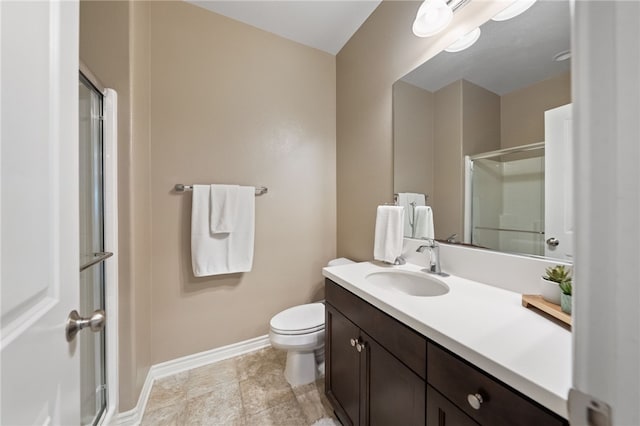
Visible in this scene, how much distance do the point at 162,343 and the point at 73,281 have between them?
55.0 inches

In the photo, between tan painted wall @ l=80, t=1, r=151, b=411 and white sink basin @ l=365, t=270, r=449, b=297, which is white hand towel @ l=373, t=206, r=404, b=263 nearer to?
white sink basin @ l=365, t=270, r=449, b=297

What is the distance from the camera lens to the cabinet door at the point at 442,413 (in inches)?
24.8

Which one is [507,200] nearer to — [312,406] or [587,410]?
[587,410]

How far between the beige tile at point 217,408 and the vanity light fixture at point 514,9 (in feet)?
7.63

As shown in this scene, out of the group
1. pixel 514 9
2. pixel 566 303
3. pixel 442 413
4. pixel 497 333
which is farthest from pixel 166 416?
pixel 514 9

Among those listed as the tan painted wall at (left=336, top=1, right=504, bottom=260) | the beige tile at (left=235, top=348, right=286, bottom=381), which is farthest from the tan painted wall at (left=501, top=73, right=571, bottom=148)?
the beige tile at (left=235, top=348, right=286, bottom=381)

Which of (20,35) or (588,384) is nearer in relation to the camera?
(588,384)

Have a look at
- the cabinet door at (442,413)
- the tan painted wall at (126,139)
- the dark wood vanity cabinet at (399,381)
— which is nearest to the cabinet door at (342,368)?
the dark wood vanity cabinet at (399,381)

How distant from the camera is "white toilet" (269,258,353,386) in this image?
4.73 feet

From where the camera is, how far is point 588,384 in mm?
266

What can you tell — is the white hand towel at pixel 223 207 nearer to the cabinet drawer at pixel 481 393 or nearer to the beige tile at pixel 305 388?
the beige tile at pixel 305 388

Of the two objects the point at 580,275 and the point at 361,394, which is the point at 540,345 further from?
the point at 361,394

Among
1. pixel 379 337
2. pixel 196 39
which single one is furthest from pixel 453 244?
pixel 196 39

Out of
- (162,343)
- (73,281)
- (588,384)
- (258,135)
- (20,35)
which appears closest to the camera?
(588,384)
